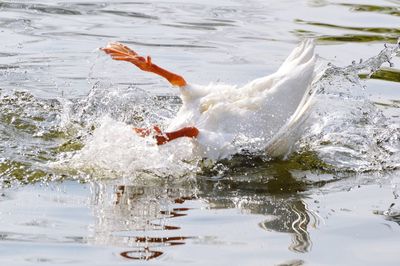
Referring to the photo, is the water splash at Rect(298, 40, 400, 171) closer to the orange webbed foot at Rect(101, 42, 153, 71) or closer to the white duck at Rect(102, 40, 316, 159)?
the white duck at Rect(102, 40, 316, 159)

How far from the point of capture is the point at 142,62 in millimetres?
6344

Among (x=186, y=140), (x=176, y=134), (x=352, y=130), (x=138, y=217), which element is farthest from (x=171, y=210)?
(x=352, y=130)

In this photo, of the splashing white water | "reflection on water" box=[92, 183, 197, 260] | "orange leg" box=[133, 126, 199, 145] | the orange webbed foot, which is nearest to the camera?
"reflection on water" box=[92, 183, 197, 260]

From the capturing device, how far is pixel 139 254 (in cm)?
445

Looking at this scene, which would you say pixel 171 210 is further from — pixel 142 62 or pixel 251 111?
pixel 142 62

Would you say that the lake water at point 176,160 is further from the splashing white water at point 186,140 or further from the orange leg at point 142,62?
the orange leg at point 142,62

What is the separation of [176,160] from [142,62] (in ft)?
2.31

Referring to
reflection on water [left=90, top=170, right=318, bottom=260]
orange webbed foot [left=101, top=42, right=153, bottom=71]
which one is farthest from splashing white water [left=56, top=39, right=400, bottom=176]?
orange webbed foot [left=101, top=42, right=153, bottom=71]

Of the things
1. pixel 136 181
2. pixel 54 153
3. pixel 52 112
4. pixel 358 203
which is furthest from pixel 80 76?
pixel 358 203

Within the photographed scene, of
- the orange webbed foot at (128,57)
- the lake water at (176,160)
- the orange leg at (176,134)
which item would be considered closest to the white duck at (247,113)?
the orange leg at (176,134)

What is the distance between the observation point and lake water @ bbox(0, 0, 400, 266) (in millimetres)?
4652

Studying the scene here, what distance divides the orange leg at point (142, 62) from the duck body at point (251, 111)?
3.4 inches

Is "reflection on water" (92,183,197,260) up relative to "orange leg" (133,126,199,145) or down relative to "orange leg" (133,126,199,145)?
down

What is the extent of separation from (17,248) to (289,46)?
216 inches
